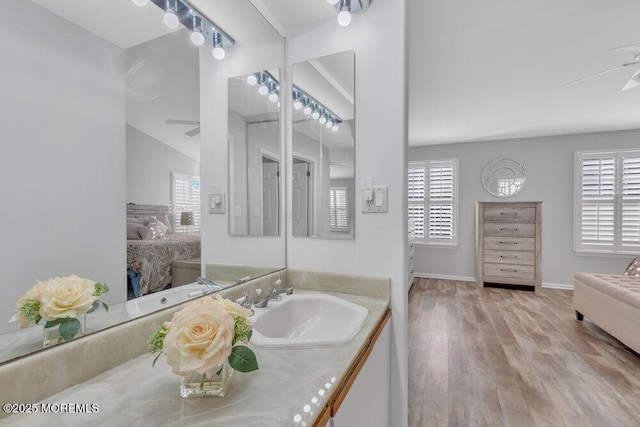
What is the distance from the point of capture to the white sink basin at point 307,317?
4.21 ft

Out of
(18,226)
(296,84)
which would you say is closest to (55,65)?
(18,226)

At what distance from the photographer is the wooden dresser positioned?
4.70 metres

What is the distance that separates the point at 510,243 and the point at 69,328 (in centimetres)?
552

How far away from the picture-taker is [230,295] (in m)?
1.28

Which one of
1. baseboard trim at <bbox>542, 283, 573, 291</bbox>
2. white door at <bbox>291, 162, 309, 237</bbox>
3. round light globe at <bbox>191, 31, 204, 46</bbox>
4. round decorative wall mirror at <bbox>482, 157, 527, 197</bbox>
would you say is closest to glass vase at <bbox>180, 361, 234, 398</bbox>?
white door at <bbox>291, 162, 309, 237</bbox>

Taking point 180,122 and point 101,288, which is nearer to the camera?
point 101,288

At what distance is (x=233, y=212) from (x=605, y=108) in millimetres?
4649

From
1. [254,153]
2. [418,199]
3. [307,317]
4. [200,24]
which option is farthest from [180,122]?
[418,199]

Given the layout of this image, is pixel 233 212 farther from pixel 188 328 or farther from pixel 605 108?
pixel 605 108

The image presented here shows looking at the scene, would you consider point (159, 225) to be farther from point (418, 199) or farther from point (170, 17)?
point (418, 199)

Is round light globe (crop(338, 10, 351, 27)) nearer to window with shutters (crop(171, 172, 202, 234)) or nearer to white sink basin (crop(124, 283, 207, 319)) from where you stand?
window with shutters (crop(171, 172, 202, 234))

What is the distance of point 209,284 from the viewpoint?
48.4 inches

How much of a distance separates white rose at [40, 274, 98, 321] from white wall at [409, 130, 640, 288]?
564 cm

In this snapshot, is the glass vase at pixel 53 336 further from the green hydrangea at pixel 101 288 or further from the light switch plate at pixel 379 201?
the light switch plate at pixel 379 201
